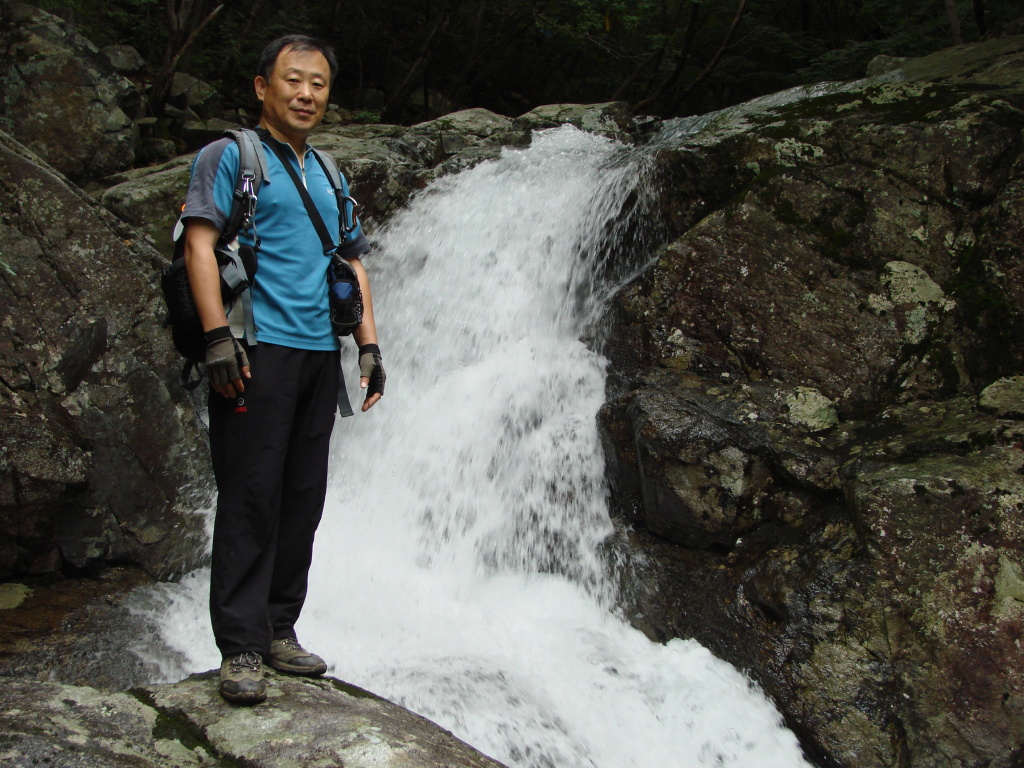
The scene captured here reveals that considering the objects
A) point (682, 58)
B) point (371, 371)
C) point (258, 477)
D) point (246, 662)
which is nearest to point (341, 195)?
point (371, 371)

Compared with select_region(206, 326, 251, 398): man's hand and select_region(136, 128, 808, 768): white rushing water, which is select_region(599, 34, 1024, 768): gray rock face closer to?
select_region(136, 128, 808, 768): white rushing water

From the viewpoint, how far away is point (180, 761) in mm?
1945

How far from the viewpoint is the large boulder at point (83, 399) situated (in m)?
3.96

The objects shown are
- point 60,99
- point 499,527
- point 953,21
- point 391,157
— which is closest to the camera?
point 499,527

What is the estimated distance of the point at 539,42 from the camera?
15.3 m

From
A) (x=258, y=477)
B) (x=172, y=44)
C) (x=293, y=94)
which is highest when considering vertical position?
(x=172, y=44)

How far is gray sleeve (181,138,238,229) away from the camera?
2.32 metres

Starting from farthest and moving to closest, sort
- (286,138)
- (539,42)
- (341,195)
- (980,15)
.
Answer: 1. (539,42)
2. (980,15)
3. (341,195)
4. (286,138)

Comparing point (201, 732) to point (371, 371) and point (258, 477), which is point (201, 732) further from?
point (371, 371)

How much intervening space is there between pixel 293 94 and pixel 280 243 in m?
0.53

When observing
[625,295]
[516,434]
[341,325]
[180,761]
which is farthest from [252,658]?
[625,295]

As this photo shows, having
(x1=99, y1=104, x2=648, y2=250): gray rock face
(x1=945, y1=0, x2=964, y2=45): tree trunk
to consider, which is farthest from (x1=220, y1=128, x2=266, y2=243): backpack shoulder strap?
(x1=945, y1=0, x2=964, y2=45): tree trunk

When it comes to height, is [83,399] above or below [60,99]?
below

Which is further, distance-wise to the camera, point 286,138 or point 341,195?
point 341,195
